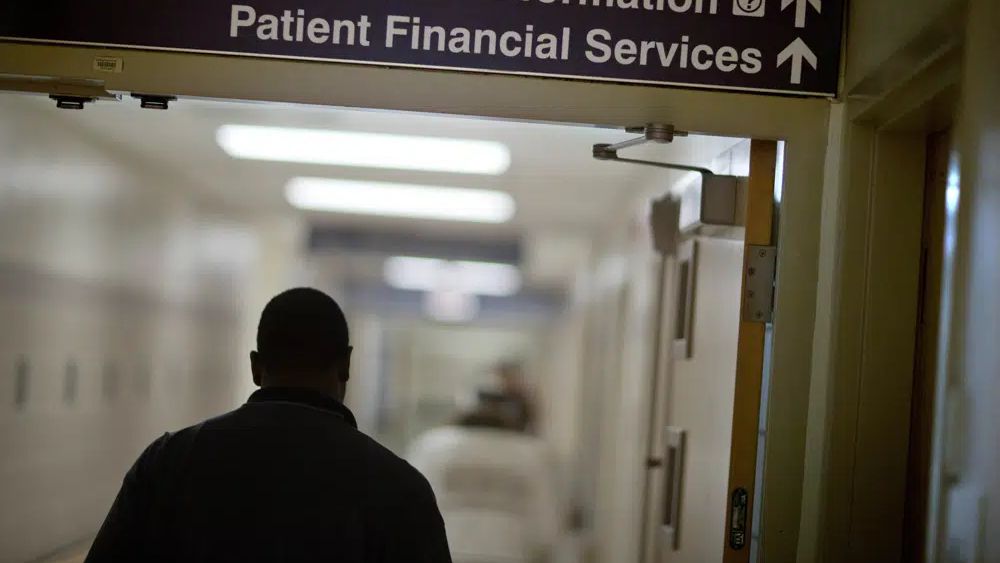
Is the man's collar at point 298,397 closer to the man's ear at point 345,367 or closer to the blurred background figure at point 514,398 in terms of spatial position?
the man's ear at point 345,367

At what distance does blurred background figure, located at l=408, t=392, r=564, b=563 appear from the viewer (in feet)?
26.4

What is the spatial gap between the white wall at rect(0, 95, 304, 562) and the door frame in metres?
1.89

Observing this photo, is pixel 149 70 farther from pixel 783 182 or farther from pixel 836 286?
pixel 836 286

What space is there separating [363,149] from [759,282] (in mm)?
3233

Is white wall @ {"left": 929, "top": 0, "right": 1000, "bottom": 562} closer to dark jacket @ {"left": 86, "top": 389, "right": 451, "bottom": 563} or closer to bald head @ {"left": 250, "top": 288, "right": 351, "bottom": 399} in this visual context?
dark jacket @ {"left": 86, "top": 389, "right": 451, "bottom": 563}

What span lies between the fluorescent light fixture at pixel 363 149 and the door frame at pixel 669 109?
2.51 meters

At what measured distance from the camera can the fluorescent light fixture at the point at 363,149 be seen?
4.88 m

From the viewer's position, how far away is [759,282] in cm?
223

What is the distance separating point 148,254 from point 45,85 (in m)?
3.67

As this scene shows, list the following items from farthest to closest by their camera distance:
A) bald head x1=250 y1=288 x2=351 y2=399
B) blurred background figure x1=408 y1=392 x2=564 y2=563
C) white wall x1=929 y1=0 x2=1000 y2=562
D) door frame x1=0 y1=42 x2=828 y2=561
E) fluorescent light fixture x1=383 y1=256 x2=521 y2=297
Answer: fluorescent light fixture x1=383 y1=256 x2=521 y2=297
blurred background figure x1=408 y1=392 x2=564 y2=563
door frame x1=0 y1=42 x2=828 y2=561
bald head x1=250 y1=288 x2=351 y2=399
white wall x1=929 y1=0 x2=1000 y2=562

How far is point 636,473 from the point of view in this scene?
482cm

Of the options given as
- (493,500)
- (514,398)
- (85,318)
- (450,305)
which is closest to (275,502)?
(85,318)

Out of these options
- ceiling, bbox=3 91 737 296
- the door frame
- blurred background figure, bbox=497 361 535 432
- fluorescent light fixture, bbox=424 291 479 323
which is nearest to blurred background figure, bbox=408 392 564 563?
ceiling, bbox=3 91 737 296

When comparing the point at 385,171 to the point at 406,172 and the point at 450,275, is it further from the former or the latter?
the point at 450,275
